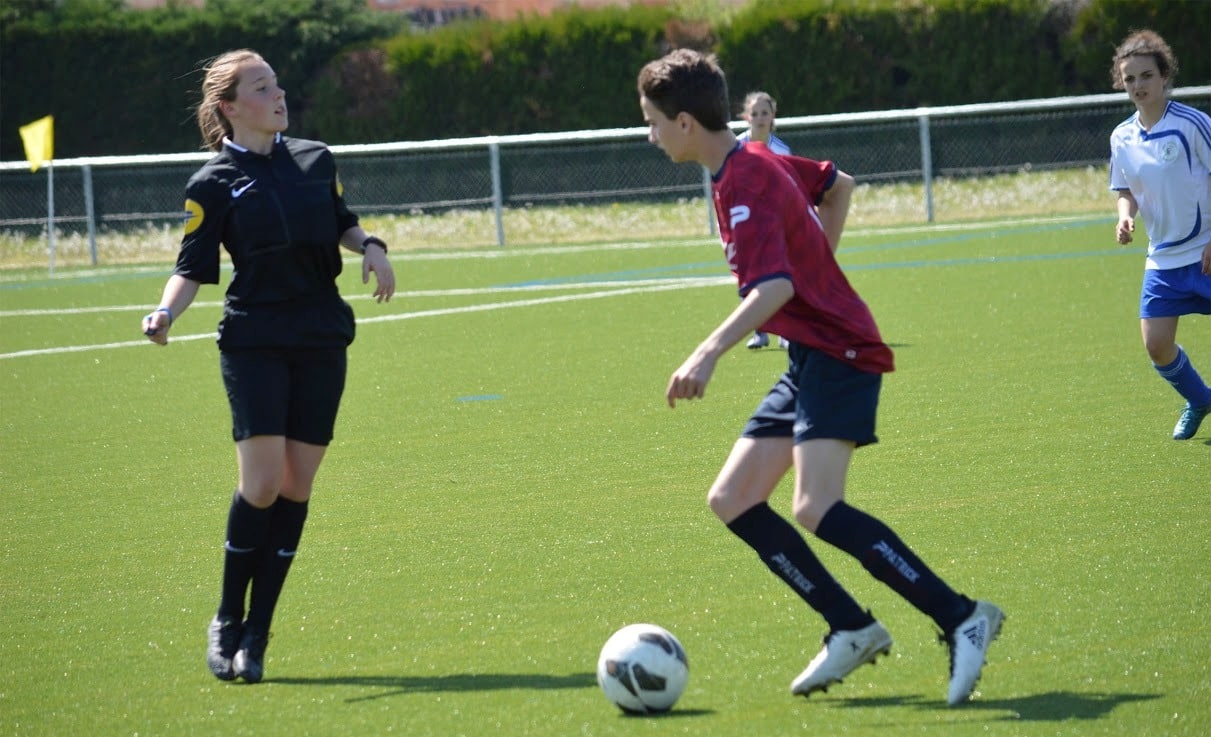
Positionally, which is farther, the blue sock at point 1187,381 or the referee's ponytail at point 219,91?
the blue sock at point 1187,381

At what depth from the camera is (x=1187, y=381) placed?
8.16m

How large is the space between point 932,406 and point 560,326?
5820 millimetres

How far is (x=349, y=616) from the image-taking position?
5.76 meters

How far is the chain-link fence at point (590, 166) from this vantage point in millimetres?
25641

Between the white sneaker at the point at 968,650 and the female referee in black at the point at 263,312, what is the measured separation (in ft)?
6.61

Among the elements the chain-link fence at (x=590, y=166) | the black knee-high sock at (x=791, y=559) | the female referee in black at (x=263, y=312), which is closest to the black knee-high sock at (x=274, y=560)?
the female referee in black at (x=263, y=312)

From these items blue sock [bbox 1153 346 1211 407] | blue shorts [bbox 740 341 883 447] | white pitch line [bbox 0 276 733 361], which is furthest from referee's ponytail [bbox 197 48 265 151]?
white pitch line [bbox 0 276 733 361]

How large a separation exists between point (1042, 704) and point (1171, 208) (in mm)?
4462

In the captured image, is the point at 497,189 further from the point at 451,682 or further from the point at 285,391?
the point at 451,682

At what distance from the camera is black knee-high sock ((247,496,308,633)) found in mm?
5234

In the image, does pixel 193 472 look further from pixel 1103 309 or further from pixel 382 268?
pixel 1103 309

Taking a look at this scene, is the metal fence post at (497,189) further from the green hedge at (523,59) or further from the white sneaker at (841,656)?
the white sneaker at (841,656)

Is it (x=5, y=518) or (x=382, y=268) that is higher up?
(x=382, y=268)

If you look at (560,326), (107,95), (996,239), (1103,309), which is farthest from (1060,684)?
(107,95)
